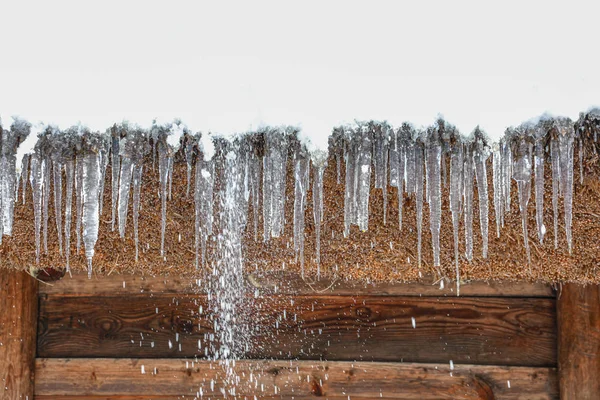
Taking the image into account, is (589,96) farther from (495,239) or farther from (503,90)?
(495,239)

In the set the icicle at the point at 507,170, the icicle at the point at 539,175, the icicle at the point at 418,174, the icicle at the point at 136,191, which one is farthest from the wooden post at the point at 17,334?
the icicle at the point at 539,175

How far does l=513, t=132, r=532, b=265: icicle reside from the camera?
2.54m

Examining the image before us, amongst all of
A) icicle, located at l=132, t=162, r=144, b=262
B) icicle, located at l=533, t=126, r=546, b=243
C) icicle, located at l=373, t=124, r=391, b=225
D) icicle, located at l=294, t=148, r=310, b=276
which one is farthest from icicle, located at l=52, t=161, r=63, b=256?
icicle, located at l=533, t=126, r=546, b=243

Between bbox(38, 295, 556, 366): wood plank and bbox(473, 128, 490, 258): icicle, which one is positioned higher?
bbox(473, 128, 490, 258): icicle

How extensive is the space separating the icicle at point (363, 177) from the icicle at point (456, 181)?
356mm

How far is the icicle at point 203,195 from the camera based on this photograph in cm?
267

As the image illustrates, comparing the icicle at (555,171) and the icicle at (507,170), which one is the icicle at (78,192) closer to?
the icicle at (507,170)

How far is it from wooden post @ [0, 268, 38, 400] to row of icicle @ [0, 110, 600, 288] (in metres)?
0.66

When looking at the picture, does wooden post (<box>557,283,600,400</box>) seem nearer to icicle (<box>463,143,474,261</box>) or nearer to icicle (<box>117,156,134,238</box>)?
icicle (<box>463,143,474,261</box>)

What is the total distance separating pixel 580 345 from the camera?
312 cm

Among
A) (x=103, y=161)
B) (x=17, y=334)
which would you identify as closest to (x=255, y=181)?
(x=103, y=161)

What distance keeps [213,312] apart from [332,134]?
1.35 metres

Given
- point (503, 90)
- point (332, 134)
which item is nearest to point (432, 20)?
point (503, 90)

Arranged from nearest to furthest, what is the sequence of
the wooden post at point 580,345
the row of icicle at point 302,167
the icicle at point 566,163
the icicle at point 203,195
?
the icicle at point 566,163, the row of icicle at point 302,167, the icicle at point 203,195, the wooden post at point 580,345
